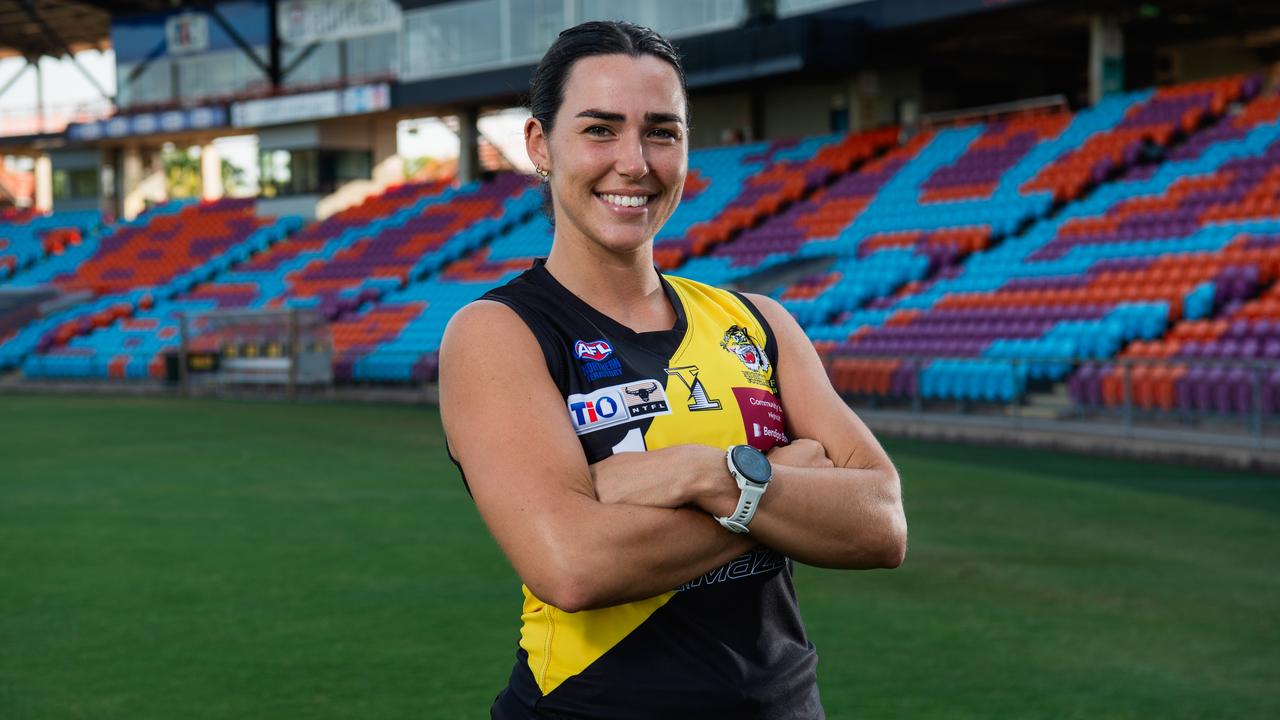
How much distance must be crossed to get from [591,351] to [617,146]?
1.19 ft

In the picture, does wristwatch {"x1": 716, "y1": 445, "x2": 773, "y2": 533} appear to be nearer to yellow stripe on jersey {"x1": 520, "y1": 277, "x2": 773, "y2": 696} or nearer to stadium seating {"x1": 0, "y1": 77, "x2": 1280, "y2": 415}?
yellow stripe on jersey {"x1": 520, "y1": 277, "x2": 773, "y2": 696}

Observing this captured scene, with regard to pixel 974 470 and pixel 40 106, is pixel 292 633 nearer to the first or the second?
pixel 974 470

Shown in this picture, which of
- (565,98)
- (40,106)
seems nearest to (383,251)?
(40,106)

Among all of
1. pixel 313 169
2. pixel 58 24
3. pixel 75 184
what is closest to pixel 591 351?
pixel 313 169

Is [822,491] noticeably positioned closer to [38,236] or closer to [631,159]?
[631,159]

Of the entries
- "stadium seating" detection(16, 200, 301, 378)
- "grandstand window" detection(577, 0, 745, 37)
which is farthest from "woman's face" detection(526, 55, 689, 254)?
"stadium seating" detection(16, 200, 301, 378)

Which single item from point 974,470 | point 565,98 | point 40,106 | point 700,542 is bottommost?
point 974,470

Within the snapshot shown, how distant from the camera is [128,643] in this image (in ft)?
22.1

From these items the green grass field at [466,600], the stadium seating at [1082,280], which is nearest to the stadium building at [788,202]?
the stadium seating at [1082,280]

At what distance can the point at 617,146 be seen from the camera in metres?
2.32

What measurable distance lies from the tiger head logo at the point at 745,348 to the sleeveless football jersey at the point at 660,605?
13 mm

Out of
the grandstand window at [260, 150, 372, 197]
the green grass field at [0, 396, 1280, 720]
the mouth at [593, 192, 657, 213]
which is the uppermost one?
the grandstand window at [260, 150, 372, 197]

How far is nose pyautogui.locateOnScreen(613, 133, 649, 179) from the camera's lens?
7.54 ft

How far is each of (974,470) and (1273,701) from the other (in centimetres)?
830
